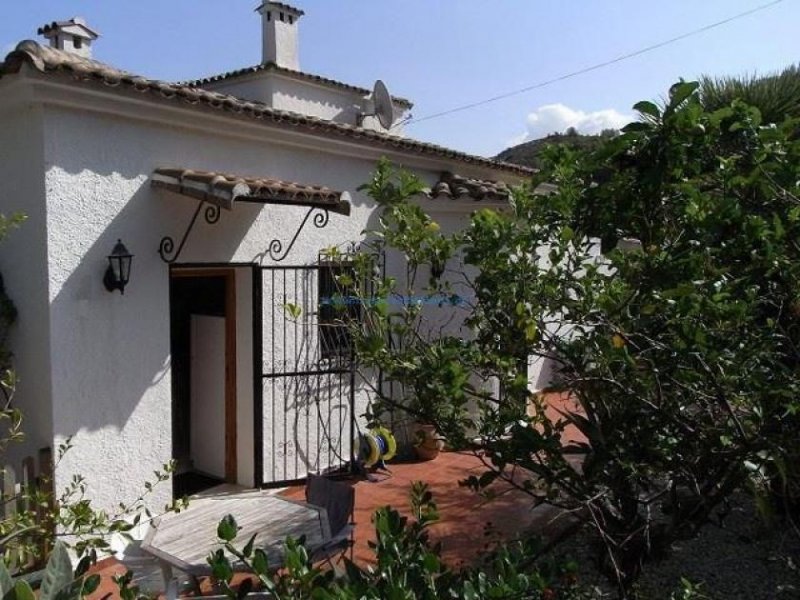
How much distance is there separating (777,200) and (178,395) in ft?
26.6

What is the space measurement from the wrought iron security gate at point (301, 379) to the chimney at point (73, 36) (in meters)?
4.44

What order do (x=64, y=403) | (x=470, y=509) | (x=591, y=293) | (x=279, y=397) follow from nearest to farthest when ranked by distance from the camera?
(x=591, y=293)
(x=64, y=403)
(x=470, y=509)
(x=279, y=397)

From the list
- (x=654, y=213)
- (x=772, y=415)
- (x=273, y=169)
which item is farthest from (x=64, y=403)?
(x=772, y=415)

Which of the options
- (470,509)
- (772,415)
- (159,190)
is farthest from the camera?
(470,509)

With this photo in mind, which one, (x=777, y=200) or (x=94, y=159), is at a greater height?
(x=94, y=159)

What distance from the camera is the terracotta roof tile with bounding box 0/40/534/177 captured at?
20.0 feet

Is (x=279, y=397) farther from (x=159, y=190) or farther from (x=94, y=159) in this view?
(x=94, y=159)

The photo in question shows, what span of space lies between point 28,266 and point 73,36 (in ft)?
15.0

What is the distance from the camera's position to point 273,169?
8.95 meters

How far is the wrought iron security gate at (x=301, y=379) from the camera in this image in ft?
29.7

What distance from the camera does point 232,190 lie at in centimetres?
704

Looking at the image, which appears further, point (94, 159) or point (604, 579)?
point (94, 159)

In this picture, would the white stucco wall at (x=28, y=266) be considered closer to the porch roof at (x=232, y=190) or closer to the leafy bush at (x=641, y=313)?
the porch roof at (x=232, y=190)

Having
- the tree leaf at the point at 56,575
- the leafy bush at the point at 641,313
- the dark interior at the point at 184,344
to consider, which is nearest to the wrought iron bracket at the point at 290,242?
the dark interior at the point at 184,344
